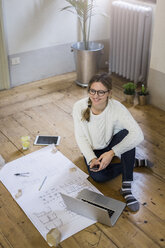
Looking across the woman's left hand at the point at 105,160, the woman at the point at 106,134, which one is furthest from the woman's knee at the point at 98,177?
the woman's left hand at the point at 105,160

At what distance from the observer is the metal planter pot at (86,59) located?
12.2 ft

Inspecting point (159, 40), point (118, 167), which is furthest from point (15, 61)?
point (118, 167)

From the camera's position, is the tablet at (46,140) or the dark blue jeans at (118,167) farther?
the tablet at (46,140)

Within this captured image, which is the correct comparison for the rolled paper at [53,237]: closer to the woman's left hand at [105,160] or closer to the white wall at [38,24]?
the woman's left hand at [105,160]

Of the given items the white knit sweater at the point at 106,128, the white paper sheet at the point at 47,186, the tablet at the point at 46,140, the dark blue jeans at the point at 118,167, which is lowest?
the white paper sheet at the point at 47,186

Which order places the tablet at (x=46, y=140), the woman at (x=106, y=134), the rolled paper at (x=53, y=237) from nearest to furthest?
the rolled paper at (x=53, y=237) < the woman at (x=106, y=134) < the tablet at (x=46, y=140)

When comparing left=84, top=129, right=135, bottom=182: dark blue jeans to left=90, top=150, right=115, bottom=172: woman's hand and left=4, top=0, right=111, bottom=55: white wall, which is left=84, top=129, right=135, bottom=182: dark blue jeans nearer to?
left=90, top=150, right=115, bottom=172: woman's hand

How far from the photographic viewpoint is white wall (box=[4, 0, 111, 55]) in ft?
11.7

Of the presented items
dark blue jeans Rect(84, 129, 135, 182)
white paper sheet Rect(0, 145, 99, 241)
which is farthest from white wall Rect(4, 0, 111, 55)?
dark blue jeans Rect(84, 129, 135, 182)

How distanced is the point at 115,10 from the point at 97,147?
6.94 feet

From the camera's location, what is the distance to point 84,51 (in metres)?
3.69

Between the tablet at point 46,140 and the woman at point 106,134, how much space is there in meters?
0.53

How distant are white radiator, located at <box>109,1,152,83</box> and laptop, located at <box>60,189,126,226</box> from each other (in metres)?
Result: 2.04

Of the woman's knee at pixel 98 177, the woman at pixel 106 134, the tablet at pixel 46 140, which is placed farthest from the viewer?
the tablet at pixel 46 140
